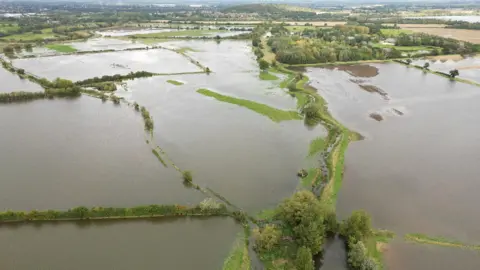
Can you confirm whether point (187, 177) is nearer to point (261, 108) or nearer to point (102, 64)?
point (261, 108)

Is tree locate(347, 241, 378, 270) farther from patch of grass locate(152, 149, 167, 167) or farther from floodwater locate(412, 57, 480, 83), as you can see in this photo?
floodwater locate(412, 57, 480, 83)

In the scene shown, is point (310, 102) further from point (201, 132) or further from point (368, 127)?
point (201, 132)

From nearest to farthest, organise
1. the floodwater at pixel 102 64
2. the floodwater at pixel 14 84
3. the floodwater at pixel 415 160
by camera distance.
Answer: the floodwater at pixel 415 160 → the floodwater at pixel 14 84 → the floodwater at pixel 102 64

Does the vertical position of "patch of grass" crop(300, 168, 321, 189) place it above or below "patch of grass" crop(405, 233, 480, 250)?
above

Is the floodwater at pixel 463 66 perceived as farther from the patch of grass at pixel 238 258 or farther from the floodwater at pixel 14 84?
the floodwater at pixel 14 84

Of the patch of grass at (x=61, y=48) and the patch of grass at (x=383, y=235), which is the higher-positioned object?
the patch of grass at (x=61, y=48)

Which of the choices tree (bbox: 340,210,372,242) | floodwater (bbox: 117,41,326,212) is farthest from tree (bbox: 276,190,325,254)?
floodwater (bbox: 117,41,326,212)

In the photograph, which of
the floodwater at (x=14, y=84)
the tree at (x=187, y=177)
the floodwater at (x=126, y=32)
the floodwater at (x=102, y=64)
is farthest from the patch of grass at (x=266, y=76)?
the floodwater at (x=126, y=32)

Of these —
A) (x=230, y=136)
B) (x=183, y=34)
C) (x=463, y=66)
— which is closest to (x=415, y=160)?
(x=230, y=136)
